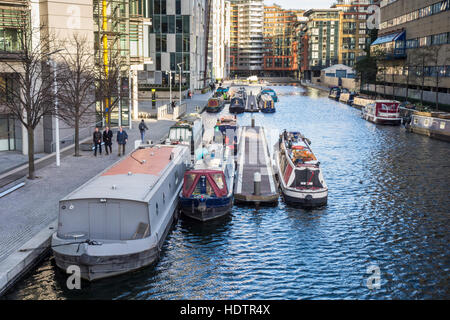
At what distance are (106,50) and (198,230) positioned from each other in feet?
98.8

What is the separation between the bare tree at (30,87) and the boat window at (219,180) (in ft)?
32.1

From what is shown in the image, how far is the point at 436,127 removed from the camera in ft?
170

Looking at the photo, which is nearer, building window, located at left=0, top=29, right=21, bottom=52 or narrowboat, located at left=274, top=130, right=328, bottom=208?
narrowboat, located at left=274, top=130, right=328, bottom=208

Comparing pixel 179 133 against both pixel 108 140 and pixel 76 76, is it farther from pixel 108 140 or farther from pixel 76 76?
pixel 76 76

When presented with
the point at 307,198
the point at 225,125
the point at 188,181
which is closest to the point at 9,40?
the point at 188,181

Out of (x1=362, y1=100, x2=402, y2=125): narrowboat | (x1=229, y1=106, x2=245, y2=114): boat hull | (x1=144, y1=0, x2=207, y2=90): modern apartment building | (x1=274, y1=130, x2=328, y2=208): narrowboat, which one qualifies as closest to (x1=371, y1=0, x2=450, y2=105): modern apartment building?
(x1=362, y1=100, x2=402, y2=125): narrowboat

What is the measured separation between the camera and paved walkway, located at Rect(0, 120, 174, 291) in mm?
18875

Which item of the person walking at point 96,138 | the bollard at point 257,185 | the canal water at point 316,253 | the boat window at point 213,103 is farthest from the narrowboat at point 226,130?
the boat window at point 213,103

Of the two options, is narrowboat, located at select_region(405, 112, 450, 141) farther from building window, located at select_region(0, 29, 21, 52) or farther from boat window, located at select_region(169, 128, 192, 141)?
building window, located at select_region(0, 29, 21, 52)

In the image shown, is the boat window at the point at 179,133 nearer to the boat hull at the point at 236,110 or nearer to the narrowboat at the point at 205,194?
the narrowboat at the point at 205,194

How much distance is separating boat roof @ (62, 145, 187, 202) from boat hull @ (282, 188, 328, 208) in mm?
6293
